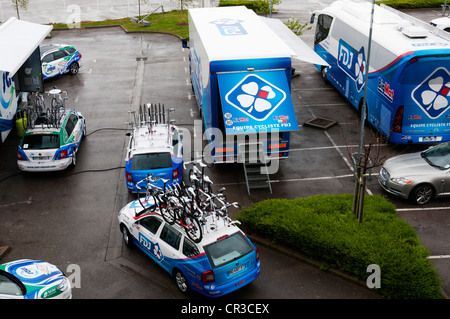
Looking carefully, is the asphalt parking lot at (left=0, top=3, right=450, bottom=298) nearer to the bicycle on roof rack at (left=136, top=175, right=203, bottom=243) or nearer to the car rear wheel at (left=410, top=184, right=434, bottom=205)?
the car rear wheel at (left=410, top=184, right=434, bottom=205)

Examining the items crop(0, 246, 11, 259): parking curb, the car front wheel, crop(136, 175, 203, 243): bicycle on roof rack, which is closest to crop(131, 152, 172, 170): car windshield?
crop(136, 175, 203, 243): bicycle on roof rack

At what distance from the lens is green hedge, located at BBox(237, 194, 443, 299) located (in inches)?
460

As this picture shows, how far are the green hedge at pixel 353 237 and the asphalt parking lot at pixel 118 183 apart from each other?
0.69 meters

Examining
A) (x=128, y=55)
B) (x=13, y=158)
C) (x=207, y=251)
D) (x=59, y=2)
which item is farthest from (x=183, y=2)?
(x=207, y=251)

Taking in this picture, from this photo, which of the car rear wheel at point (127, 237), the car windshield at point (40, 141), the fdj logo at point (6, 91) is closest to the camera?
the car rear wheel at point (127, 237)

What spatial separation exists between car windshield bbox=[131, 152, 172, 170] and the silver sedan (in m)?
6.94

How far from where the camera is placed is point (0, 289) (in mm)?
10555

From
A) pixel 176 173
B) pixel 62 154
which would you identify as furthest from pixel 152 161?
pixel 62 154

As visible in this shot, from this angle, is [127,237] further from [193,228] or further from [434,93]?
[434,93]

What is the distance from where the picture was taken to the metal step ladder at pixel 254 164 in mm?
17359

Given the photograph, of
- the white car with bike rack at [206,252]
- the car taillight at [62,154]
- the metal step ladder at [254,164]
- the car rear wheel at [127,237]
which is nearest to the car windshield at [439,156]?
the metal step ladder at [254,164]

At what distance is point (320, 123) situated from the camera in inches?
890

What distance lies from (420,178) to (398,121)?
3634 mm

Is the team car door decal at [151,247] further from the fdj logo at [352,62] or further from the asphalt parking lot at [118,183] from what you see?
the fdj logo at [352,62]
